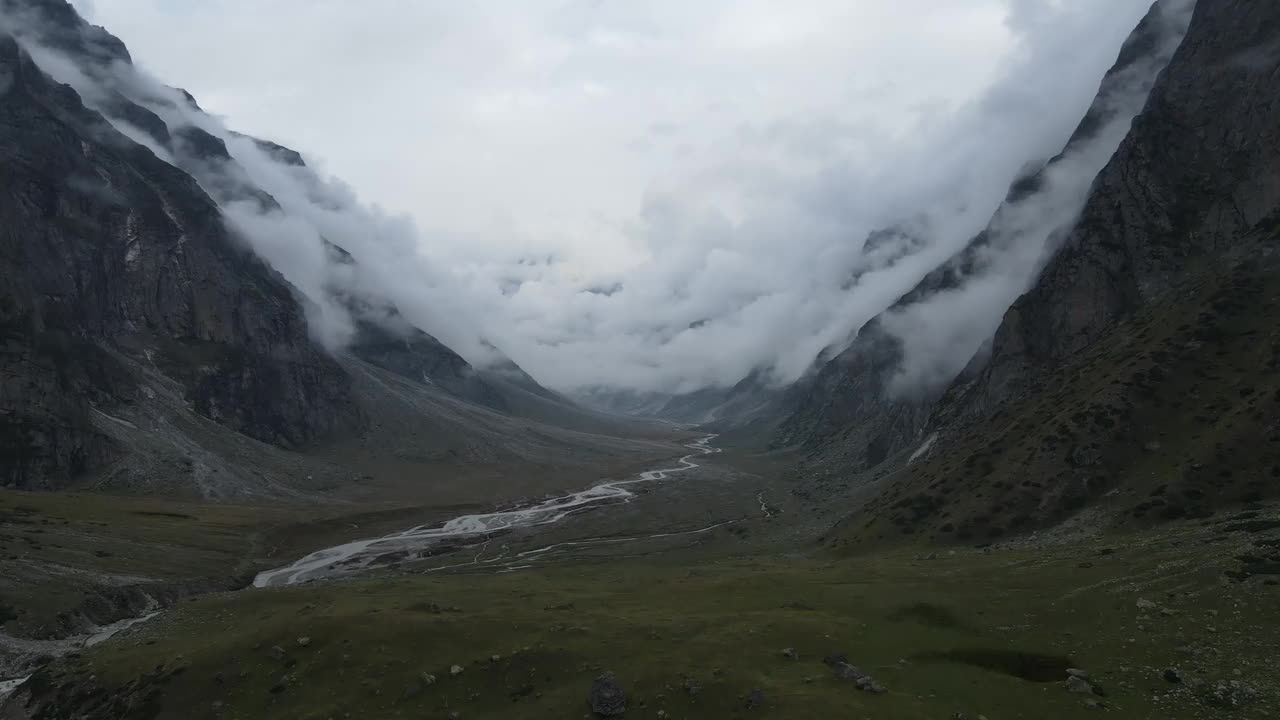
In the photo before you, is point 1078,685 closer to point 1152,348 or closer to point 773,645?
point 773,645

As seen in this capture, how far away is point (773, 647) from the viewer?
1879 inches

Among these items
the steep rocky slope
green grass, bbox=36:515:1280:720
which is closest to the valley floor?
green grass, bbox=36:515:1280:720

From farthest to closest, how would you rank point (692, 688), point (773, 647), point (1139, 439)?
point (1139, 439) → point (773, 647) → point (692, 688)

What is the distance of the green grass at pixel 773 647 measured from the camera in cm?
3675

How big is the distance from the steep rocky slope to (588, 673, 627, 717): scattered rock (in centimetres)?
6018

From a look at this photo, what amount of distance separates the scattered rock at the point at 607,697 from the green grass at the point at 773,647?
2.93 ft

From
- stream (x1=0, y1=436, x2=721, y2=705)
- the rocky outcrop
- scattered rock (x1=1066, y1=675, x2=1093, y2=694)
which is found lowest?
scattered rock (x1=1066, y1=675, x2=1093, y2=694)

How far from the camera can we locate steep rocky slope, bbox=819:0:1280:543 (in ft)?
257

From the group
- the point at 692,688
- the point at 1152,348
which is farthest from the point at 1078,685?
the point at 1152,348

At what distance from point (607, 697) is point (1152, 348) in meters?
96.7

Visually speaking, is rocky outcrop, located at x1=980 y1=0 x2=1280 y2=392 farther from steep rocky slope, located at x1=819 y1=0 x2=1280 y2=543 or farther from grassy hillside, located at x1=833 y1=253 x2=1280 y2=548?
grassy hillside, located at x1=833 y1=253 x2=1280 y2=548

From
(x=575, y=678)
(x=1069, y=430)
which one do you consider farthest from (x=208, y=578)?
(x=1069, y=430)

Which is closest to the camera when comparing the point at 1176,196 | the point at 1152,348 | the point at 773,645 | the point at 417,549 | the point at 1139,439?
the point at 773,645

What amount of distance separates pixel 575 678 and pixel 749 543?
9001cm
